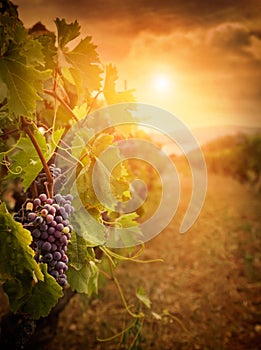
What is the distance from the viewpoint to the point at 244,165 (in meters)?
12.0

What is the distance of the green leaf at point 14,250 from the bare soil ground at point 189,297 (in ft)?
4.78

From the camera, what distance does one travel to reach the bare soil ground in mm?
3846

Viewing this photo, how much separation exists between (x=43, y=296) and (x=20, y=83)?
523 mm

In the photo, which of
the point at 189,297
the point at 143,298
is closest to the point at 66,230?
the point at 143,298

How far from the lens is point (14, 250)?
1005mm

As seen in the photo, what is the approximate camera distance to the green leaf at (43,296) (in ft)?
3.58

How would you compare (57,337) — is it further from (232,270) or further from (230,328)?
(232,270)

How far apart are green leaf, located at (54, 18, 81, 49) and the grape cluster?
48 cm

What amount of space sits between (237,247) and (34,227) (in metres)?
5.59

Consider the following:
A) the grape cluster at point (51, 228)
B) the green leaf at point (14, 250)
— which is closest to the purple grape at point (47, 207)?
the grape cluster at point (51, 228)

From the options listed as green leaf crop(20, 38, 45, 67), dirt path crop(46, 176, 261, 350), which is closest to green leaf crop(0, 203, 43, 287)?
green leaf crop(20, 38, 45, 67)

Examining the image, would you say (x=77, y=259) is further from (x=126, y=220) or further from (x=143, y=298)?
(x=143, y=298)

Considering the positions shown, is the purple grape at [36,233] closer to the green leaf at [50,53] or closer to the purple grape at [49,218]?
the purple grape at [49,218]

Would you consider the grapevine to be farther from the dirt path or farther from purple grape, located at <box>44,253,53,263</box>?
the dirt path
